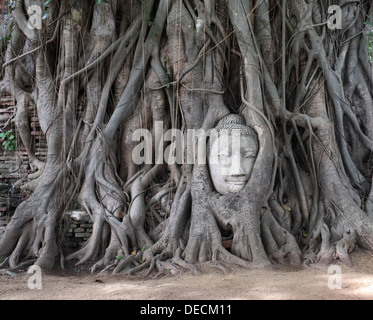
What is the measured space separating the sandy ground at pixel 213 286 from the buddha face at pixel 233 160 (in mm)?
901

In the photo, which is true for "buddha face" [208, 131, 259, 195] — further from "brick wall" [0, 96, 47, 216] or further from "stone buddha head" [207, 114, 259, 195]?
"brick wall" [0, 96, 47, 216]

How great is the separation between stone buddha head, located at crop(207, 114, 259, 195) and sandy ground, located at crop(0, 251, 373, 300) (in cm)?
91

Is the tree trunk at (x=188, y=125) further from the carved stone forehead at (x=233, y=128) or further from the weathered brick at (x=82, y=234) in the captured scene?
the weathered brick at (x=82, y=234)

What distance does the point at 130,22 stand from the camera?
184 inches

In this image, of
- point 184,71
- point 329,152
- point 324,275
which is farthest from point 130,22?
point 324,275

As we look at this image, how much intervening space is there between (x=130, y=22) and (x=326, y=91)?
2.57 m

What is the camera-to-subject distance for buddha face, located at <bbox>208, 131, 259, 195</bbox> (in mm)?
3693

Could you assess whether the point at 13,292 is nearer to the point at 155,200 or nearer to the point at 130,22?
the point at 155,200

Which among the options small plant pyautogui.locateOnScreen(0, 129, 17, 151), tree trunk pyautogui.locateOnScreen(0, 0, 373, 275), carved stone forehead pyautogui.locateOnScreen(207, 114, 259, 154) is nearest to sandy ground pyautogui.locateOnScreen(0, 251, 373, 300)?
tree trunk pyautogui.locateOnScreen(0, 0, 373, 275)

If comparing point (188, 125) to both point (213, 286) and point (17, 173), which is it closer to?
point (213, 286)

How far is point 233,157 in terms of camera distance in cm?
372

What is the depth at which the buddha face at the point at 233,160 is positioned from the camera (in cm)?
369

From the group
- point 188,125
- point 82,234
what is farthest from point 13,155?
point 188,125

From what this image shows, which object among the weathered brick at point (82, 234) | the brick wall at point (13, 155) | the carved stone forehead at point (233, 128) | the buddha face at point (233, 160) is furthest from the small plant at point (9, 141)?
the buddha face at point (233, 160)
